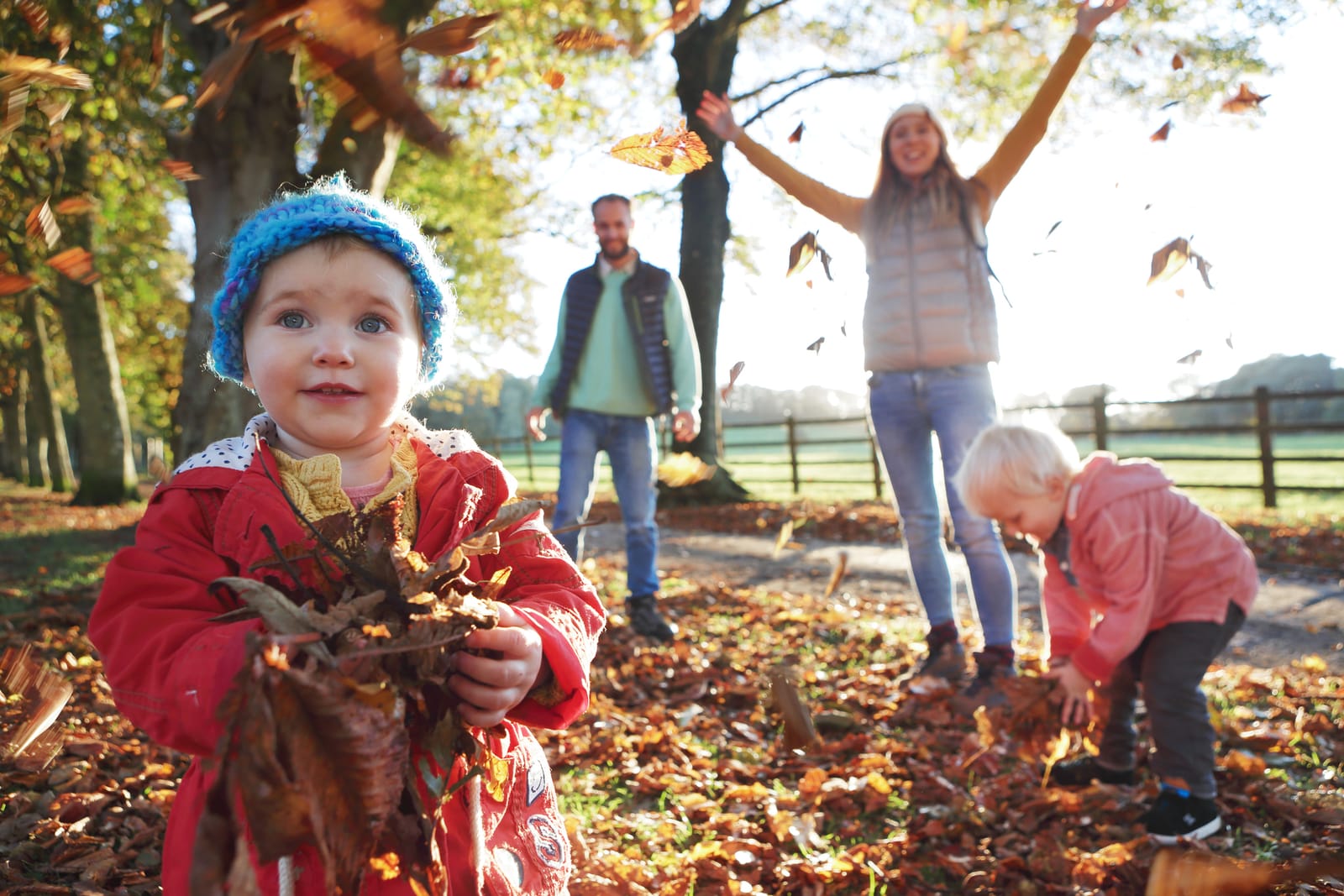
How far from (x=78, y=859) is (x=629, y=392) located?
10.7 ft

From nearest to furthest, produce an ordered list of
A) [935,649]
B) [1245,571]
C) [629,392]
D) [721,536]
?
[1245,571] < [935,649] < [629,392] < [721,536]

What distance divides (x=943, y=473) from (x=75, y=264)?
3400mm

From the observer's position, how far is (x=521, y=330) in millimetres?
21578

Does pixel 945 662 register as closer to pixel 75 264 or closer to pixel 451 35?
pixel 451 35

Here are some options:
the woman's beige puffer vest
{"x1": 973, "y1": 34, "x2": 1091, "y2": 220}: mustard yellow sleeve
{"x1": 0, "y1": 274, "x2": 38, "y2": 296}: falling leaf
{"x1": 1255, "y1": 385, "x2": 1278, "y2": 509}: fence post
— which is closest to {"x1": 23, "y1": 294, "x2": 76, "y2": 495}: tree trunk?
{"x1": 0, "y1": 274, "x2": 38, "y2": 296}: falling leaf

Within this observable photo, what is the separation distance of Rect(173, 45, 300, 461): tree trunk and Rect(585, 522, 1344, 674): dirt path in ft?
10.1

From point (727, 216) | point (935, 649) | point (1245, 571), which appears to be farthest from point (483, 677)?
point (727, 216)

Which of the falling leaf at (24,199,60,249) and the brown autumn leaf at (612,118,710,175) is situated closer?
the brown autumn leaf at (612,118,710,175)

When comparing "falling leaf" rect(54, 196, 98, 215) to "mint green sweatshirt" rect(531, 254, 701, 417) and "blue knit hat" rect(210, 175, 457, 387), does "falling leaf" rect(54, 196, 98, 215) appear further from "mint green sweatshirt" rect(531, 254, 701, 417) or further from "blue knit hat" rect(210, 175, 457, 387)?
"mint green sweatshirt" rect(531, 254, 701, 417)

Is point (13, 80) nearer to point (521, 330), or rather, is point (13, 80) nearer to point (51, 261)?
point (51, 261)

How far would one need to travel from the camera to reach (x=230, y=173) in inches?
237

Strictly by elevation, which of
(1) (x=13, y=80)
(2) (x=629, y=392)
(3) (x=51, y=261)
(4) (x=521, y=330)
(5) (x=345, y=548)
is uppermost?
(4) (x=521, y=330)

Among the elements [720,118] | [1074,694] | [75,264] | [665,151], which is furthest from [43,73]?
[1074,694]

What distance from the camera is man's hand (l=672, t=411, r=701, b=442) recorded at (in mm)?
4680
